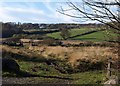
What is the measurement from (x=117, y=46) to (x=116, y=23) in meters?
1.03

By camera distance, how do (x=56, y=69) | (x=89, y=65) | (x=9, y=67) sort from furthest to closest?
(x=89, y=65)
(x=56, y=69)
(x=9, y=67)

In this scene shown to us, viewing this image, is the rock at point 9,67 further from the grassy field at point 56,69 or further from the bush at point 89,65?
the bush at point 89,65

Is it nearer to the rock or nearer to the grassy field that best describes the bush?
the grassy field

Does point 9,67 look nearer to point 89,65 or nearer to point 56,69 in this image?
point 56,69

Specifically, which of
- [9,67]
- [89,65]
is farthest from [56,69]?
[9,67]

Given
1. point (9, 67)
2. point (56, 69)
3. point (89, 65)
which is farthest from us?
point (89, 65)

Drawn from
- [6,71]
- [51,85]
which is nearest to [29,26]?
[6,71]

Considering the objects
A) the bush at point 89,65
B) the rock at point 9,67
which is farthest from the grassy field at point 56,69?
the bush at point 89,65

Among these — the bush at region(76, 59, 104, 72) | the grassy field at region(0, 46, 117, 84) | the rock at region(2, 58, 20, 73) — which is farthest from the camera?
the bush at region(76, 59, 104, 72)

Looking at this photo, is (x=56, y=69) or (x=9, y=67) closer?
(x=9, y=67)

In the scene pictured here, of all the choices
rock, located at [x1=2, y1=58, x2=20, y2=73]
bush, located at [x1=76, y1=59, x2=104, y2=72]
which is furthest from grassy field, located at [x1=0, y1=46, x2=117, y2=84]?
bush, located at [x1=76, y1=59, x2=104, y2=72]

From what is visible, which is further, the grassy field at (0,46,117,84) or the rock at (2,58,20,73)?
the rock at (2,58,20,73)

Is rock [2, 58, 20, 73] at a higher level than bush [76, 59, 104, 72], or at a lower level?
higher

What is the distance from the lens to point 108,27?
276 inches
